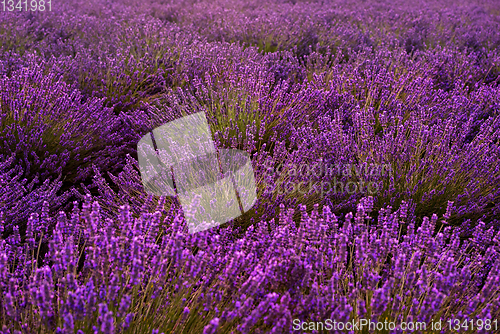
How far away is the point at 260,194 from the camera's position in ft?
Answer: 6.52

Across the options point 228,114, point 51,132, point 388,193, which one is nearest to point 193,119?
point 228,114

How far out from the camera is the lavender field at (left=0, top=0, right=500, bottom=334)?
1.14 meters

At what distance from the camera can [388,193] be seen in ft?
6.42
